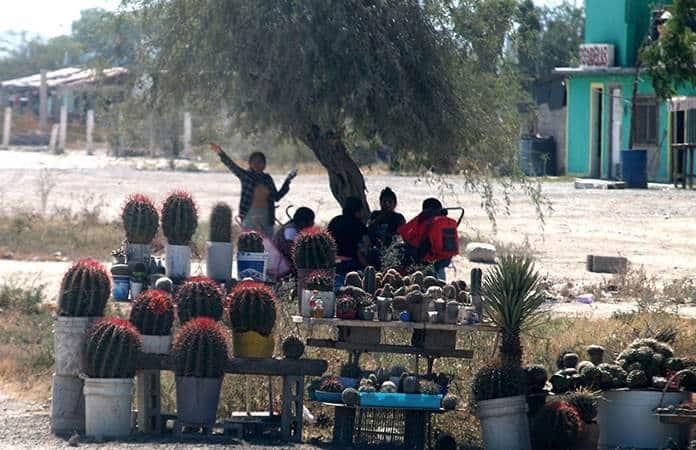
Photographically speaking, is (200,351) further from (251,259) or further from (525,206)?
(525,206)

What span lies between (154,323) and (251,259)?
240 cm

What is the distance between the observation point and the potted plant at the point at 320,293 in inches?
418

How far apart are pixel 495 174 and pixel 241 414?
6.70 metres

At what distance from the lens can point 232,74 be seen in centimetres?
1514

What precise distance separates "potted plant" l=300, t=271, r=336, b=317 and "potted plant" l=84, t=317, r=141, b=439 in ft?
4.52

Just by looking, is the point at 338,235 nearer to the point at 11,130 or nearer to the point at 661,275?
the point at 661,275

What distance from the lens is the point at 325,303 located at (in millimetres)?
10641

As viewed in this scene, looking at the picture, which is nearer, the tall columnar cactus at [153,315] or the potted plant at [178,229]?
the tall columnar cactus at [153,315]

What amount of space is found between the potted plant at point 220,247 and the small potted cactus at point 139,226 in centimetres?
58

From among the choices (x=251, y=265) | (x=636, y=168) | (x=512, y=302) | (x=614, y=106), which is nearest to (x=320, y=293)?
(x=512, y=302)

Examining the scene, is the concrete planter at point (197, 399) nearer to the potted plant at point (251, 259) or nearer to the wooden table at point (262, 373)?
the wooden table at point (262, 373)

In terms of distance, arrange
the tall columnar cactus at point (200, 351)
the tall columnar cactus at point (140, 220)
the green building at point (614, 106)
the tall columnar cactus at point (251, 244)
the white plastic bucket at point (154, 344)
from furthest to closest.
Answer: the green building at point (614, 106) → the tall columnar cactus at point (251, 244) → the tall columnar cactus at point (140, 220) → the white plastic bucket at point (154, 344) → the tall columnar cactus at point (200, 351)

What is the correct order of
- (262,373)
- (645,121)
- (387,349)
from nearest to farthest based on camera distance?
(262,373) → (387,349) → (645,121)

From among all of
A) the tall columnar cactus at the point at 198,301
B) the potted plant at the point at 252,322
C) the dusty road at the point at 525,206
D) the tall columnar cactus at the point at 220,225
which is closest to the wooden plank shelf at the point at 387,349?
the potted plant at the point at 252,322
